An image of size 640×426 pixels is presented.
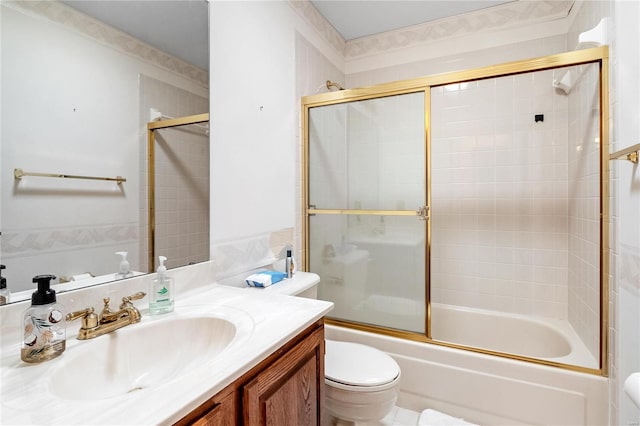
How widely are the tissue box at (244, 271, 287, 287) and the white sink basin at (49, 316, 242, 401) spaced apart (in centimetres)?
49

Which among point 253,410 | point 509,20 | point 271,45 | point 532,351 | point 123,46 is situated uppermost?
point 509,20

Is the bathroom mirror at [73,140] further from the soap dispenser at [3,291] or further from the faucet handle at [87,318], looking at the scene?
the faucet handle at [87,318]

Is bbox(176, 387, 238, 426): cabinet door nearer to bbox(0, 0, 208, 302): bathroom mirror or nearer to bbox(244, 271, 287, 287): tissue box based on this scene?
bbox(0, 0, 208, 302): bathroom mirror

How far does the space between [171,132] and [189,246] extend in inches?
17.6

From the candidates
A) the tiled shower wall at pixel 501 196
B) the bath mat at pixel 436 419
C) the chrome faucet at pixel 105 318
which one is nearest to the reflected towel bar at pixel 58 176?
the chrome faucet at pixel 105 318

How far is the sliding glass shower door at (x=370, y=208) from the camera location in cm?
185

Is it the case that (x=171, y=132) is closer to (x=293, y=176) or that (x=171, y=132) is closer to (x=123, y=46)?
(x=123, y=46)

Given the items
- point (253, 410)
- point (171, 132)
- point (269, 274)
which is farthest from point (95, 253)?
point (269, 274)

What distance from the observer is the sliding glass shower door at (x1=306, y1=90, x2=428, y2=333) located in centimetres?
185

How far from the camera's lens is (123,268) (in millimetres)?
1025

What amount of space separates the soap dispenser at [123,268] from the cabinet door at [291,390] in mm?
582

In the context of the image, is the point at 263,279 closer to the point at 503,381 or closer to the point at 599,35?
the point at 503,381

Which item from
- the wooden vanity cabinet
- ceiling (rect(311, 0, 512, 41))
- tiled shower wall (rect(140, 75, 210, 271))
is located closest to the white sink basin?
the wooden vanity cabinet

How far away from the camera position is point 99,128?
3.16 ft
